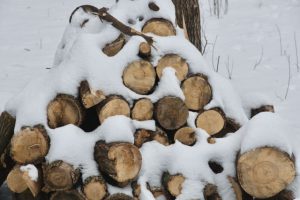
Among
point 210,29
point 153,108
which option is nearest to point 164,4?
point 153,108

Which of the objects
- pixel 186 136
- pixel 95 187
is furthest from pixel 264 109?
pixel 95 187

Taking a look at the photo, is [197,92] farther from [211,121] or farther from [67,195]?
[67,195]

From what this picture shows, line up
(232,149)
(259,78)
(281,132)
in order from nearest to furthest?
1. (281,132)
2. (232,149)
3. (259,78)

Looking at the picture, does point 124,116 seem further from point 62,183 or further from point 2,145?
point 2,145

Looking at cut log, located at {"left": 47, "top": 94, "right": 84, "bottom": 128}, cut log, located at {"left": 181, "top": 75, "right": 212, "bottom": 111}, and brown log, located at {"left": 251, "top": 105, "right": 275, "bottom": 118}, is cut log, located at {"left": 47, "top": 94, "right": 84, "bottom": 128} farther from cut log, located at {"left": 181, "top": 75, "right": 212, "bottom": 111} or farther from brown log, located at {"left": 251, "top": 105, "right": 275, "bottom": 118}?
brown log, located at {"left": 251, "top": 105, "right": 275, "bottom": 118}

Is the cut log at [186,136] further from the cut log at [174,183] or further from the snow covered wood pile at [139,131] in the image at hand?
the cut log at [174,183]

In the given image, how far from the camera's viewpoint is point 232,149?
2994 millimetres

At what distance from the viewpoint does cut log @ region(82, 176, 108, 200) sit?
2.82 meters

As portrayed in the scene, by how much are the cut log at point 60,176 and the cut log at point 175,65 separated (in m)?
0.76

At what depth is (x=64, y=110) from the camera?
303 centimetres

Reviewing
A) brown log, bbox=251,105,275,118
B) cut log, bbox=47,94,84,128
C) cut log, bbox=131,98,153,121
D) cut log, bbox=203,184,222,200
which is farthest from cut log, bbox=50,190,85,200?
brown log, bbox=251,105,275,118

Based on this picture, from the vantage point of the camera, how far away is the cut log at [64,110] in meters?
3.02

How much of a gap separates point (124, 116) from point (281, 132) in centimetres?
81

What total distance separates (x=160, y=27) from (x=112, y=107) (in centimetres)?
69
